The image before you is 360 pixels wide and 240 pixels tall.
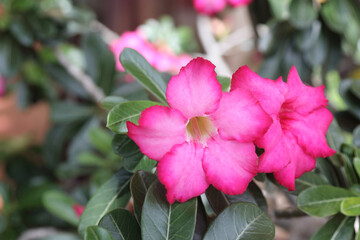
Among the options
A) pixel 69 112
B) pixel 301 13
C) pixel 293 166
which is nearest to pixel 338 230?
pixel 293 166

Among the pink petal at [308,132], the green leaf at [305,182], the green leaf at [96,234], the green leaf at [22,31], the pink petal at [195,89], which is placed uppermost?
the green leaf at [22,31]

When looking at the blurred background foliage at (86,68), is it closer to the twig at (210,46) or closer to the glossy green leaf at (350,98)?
the glossy green leaf at (350,98)

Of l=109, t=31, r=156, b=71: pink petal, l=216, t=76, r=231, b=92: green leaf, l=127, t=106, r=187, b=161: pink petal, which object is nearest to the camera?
l=127, t=106, r=187, b=161: pink petal

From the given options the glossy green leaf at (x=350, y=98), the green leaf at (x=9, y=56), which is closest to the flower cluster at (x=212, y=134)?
the glossy green leaf at (x=350, y=98)

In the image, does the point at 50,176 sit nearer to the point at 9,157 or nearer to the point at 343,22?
the point at 9,157

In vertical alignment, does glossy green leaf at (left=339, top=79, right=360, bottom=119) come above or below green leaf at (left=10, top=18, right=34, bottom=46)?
below

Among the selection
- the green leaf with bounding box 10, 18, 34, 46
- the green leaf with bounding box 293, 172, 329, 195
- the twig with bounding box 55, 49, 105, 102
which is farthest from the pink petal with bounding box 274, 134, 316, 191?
the green leaf with bounding box 10, 18, 34, 46

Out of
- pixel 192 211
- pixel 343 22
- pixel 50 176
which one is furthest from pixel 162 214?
pixel 50 176

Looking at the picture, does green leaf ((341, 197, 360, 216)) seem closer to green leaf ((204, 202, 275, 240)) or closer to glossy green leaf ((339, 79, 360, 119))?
green leaf ((204, 202, 275, 240))
